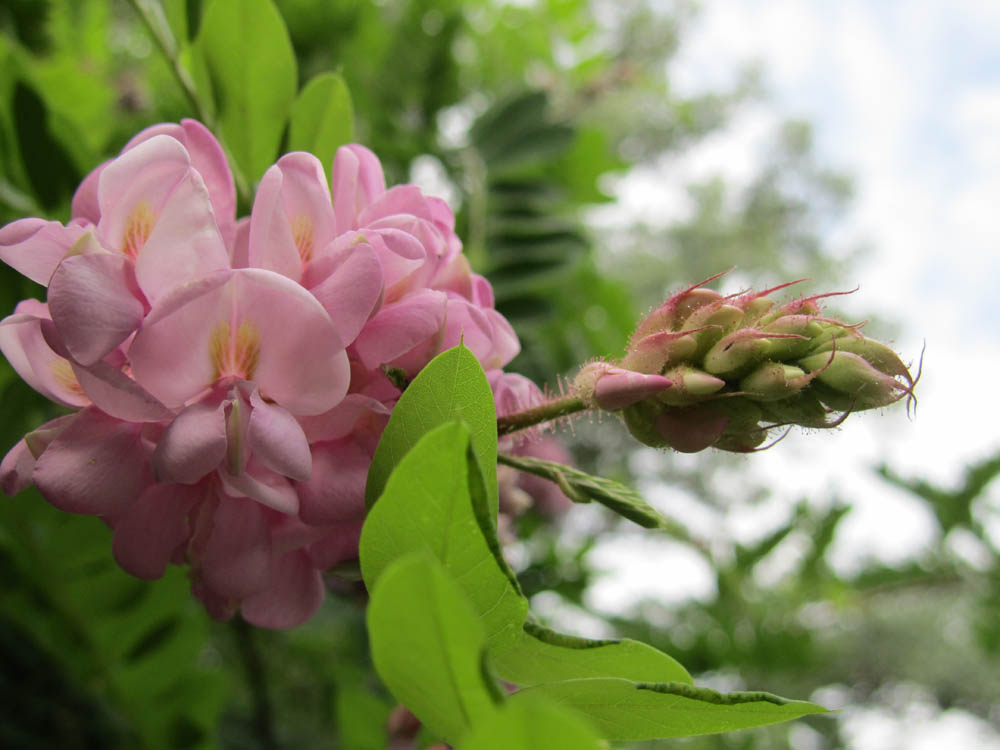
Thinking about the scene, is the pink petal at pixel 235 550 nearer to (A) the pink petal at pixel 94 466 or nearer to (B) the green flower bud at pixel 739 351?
(A) the pink petal at pixel 94 466

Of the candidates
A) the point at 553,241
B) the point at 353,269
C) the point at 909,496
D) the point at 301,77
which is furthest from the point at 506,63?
the point at 353,269

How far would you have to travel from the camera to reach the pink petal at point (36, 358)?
28 centimetres

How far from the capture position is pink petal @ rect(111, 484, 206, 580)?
0.27m

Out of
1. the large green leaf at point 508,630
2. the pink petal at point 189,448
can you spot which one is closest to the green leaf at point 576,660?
the large green leaf at point 508,630

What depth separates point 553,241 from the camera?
0.72m

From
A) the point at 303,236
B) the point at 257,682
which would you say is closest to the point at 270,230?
the point at 303,236

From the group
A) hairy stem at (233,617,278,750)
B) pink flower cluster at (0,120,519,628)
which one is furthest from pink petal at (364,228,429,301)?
hairy stem at (233,617,278,750)

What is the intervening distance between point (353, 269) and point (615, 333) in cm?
65

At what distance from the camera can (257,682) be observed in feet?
2.26

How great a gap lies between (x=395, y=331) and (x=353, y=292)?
2cm

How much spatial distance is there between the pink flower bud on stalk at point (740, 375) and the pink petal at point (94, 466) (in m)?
0.15

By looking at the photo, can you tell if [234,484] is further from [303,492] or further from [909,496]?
[909,496]

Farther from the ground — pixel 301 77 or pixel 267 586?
Result: pixel 301 77

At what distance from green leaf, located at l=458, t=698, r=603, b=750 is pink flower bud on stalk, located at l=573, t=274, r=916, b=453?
131 millimetres
